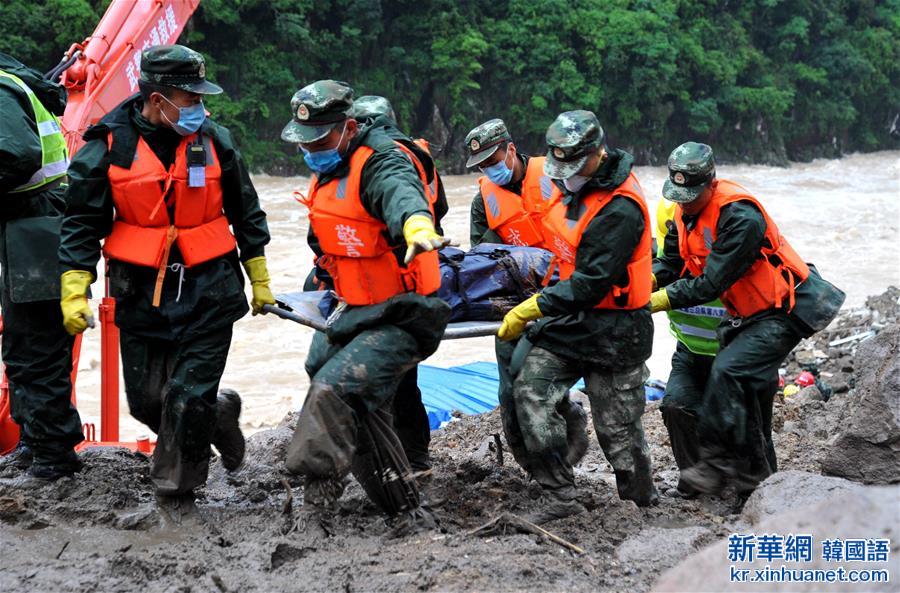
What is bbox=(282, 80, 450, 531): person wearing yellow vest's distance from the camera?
14.3 ft

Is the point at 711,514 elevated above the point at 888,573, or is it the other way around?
the point at 888,573

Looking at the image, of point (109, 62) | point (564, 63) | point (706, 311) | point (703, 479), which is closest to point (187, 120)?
point (109, 62)

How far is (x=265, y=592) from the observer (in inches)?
153

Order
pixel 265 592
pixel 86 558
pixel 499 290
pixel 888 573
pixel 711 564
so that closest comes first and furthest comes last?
pixel 888 573
pixel 711 564
pixel 265 592
pixel 86 558
pixel 499 290

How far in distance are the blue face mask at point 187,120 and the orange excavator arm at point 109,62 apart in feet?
7.08

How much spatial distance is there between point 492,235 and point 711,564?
401 cm

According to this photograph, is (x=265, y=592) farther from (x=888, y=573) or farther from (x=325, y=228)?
(x=888, y=573)

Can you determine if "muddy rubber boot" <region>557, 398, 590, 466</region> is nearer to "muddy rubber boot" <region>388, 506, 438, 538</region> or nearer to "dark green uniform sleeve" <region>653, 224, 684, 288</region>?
"dark green uniform sleeve" <region>653, 224, 684, 288</region>

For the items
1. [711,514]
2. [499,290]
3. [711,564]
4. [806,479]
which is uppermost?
[711,564]

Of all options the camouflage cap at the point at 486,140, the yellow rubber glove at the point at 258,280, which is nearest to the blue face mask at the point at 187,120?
the yellow rubber glove at the point at 258,280

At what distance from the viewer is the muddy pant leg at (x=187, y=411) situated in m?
4.82

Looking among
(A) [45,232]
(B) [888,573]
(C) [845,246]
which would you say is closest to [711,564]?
(B) [888,573]

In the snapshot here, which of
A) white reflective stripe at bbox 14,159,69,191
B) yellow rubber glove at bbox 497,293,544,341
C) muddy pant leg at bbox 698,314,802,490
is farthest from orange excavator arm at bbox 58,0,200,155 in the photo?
muddy pant leg at bbox 698,314,802,490

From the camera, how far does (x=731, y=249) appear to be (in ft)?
17.1
